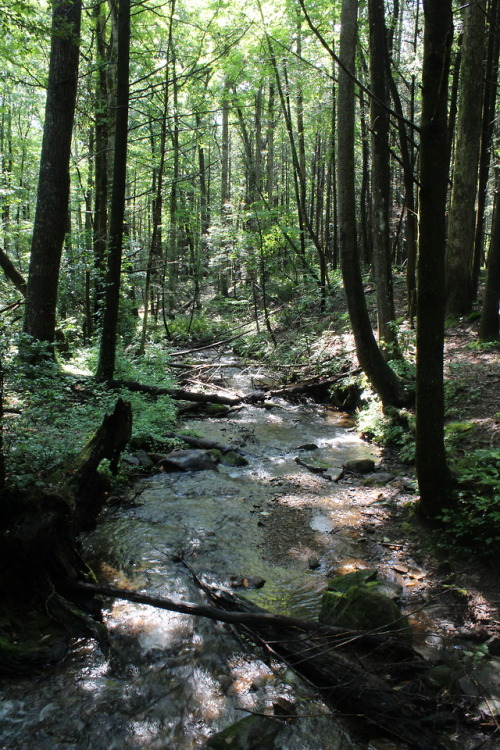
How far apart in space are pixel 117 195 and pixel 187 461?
5687 mm

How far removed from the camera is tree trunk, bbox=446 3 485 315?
1075cm

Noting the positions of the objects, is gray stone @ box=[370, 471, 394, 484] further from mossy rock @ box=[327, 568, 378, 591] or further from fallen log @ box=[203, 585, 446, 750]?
fallen log @ box=[203, 585, 446, 750]

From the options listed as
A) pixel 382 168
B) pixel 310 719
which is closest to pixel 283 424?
pixel 382 168

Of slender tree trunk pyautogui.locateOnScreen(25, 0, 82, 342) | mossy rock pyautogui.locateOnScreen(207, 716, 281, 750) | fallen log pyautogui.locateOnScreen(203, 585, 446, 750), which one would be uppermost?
slender tree trunk pyautogui.locateOnScreen(25, 0, 82, 342)

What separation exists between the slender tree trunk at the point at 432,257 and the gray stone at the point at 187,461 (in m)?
3.87

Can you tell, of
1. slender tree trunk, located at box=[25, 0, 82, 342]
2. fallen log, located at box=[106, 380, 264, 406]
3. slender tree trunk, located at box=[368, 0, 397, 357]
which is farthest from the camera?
fallen log, located at box=[106, 380, 264, 406]

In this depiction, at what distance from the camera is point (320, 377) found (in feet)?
42.2

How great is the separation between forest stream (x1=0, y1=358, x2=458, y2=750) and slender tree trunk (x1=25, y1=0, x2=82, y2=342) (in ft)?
14.4

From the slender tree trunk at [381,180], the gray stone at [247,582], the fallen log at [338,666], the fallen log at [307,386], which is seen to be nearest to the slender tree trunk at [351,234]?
the slender tree trunk at [381,180]

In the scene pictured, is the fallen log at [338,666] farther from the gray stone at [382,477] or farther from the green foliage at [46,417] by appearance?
the gray stone at [382,477]

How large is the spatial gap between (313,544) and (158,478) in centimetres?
302

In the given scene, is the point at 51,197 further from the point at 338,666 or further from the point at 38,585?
the point at 338,666

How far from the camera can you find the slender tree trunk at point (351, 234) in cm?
828

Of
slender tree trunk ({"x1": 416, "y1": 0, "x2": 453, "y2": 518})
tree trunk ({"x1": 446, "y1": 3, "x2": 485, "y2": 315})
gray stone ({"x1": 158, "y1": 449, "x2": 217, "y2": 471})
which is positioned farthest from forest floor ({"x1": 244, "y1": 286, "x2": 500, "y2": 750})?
tree trunk ({"x1": 446, "y1": 3, "x2": 485, "y2": 315})
